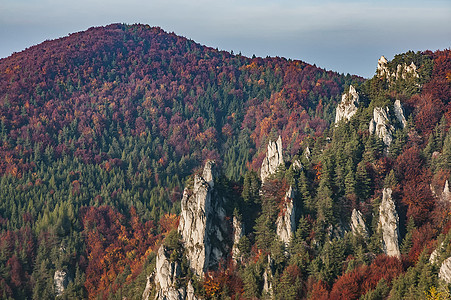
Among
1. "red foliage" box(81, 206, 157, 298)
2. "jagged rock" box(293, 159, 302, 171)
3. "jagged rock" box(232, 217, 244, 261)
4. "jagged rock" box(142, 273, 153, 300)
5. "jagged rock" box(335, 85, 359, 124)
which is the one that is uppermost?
"jagged rock" box(335, 85, 359, 124)

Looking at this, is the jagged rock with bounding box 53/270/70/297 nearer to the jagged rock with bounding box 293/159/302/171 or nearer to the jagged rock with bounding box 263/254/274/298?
the jagged rock with bounding box 263/254/274/298

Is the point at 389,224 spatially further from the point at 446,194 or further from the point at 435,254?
the point at 435,254

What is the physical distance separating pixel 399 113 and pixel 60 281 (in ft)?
232

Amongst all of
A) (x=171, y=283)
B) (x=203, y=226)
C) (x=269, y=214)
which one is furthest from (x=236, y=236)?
(x=171, y=283)

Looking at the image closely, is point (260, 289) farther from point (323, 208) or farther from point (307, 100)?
point (307, 100)

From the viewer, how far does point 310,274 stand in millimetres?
71875

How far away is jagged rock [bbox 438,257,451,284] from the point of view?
59.7m

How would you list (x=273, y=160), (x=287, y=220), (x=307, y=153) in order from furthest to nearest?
(x=273, y=160)
(x=307, y=153)
(x=287, y=220)

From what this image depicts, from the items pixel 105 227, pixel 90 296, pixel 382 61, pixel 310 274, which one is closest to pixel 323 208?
pixel 310 274

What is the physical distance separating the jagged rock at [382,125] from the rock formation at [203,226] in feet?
77.8

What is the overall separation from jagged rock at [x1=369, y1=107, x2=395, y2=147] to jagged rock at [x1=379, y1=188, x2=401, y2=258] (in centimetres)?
955

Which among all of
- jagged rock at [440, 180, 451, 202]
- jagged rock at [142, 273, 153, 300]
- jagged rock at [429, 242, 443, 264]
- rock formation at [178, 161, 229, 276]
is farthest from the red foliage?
jagged rock at [429, 242, 443, 264]

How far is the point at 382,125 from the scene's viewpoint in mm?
83125

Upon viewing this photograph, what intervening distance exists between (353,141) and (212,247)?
24.4m
